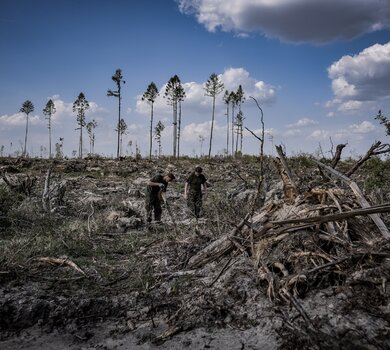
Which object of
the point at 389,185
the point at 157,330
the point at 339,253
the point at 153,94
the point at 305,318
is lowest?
the point at 157,330

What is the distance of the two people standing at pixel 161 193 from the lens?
28.9 ft

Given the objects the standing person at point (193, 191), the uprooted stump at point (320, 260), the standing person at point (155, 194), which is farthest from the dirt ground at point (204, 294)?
the standing person at point (193, 191)

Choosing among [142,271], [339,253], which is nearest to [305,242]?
[339,253]

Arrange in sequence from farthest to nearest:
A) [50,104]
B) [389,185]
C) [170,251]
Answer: [50,104]
[389,185]
[170,251]

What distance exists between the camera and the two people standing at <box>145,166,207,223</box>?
882cm

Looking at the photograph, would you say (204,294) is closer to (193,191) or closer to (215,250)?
(215,250)

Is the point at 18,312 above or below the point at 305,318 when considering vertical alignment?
below

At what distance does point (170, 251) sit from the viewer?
561cm

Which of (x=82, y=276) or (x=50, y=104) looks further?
(x=50, y=104)

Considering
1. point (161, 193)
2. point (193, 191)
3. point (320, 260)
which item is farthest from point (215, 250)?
point (193, 191)

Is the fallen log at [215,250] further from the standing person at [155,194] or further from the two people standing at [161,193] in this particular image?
the standing person at [155,194]

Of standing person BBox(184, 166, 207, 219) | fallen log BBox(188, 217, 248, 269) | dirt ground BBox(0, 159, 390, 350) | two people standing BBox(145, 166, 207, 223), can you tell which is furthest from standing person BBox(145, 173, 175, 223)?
fallen log BBox(188, 217, 248, 269)

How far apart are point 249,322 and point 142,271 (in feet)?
6.12

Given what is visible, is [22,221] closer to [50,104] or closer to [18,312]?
[18,312]
